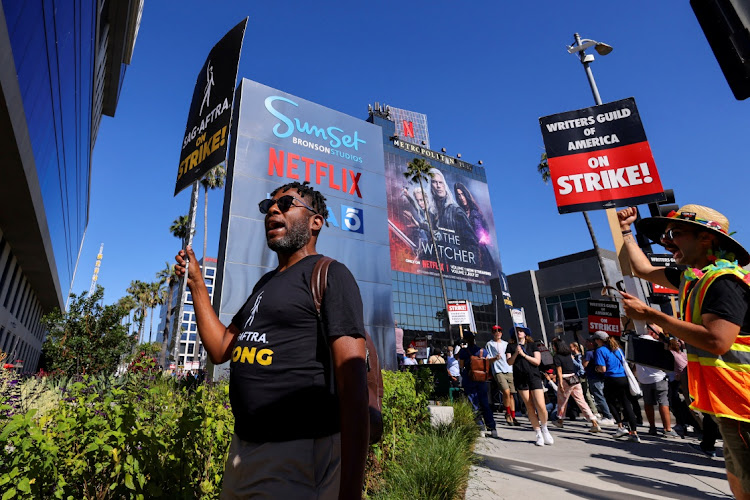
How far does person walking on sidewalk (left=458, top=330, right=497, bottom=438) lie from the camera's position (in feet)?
25.7

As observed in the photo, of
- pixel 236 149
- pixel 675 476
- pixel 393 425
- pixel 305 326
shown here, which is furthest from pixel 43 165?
pixel 675 476

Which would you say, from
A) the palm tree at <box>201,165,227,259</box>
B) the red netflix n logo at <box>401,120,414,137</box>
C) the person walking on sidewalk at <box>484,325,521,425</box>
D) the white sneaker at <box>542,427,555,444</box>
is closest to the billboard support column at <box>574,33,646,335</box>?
the white sneaker at <box>542,427,555,444</box>

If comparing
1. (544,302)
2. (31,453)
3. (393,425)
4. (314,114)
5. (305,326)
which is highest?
(314,114)

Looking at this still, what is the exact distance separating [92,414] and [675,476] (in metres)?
6.12

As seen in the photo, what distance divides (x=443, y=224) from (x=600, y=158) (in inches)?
2736

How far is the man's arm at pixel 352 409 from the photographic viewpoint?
1.27m

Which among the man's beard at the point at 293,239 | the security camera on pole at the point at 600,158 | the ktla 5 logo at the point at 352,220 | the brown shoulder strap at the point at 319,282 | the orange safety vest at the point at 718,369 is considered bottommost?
the orange safety vest at the point at 718,369

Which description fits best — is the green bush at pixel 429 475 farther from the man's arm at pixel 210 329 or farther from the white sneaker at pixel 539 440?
the white sneaker at pixel 539 440

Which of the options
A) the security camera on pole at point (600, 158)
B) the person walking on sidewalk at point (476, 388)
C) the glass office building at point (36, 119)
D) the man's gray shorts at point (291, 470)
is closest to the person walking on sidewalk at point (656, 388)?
the person walking on sidewalk at point (476, 388)

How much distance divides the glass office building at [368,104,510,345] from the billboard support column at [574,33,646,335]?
49846mm

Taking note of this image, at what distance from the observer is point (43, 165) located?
51.0 ft

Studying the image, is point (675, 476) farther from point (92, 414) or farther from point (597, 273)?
point (597, 273)

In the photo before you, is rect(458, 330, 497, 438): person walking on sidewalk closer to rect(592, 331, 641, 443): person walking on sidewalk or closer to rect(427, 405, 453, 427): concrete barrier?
rect(427, 405, 453, 427): concrete barrier

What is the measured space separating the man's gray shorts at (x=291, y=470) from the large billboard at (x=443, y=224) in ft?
204
